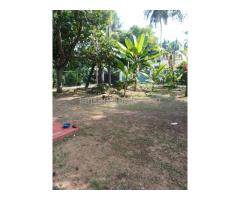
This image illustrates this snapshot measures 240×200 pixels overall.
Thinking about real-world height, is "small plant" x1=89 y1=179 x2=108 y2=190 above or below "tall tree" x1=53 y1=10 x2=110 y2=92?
below

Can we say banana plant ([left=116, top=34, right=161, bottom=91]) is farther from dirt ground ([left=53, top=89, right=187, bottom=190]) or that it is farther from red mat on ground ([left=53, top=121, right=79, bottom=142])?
red mat on ground ([left=53, top=121, right=79, bottom=142])

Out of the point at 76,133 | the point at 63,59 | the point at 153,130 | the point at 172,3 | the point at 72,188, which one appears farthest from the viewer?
the point at 63,59

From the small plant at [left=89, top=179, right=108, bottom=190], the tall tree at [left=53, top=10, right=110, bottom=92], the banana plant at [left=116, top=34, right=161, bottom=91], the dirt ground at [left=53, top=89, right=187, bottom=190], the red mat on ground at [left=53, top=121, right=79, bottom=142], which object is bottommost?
Result: the small plant at [left=89, top=179, right=108, bottom=190]

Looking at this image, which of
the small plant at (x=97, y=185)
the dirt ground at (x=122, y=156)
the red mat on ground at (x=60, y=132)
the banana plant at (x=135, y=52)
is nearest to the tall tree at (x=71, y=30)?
the banana plant at (x=135, y=52)

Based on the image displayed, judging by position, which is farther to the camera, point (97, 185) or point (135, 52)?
point (135, 52)

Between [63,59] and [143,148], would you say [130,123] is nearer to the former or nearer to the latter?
[143,148]

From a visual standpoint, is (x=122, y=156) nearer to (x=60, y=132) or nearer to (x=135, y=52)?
(x=60, y=132)

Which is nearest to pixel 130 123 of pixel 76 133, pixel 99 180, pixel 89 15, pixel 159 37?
pixel 76 133

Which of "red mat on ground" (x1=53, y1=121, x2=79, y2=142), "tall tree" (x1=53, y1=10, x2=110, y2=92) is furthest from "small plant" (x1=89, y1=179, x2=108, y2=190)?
"tall tree" (x1=53, y1=10, x2=110, y2=92)

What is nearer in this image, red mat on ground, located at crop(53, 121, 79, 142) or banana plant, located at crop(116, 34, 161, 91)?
red mat on ground, located at crop(53, 121, 79, 142)

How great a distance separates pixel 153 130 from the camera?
3475 millimetres

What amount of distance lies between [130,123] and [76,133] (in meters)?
1.13

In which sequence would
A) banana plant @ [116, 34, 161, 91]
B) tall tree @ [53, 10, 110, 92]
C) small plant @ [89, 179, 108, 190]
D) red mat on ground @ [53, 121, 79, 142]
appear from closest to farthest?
small plant @ [89, 179, 108, 190], red mat on ground @ [53, 121, 79, 142], banana plant @ [116, 34, 161, 91], tall tree @ [53, 10, 110, 92]

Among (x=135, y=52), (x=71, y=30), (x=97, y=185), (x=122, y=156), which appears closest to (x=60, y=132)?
(x=122, y=156)
